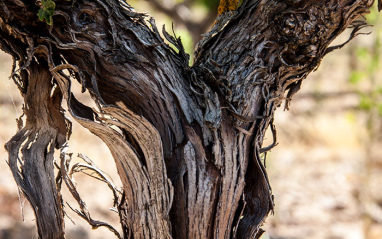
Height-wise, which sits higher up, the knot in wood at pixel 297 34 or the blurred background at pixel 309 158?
the blurred background at pixel 309 158

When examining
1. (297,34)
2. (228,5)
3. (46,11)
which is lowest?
(46,11)

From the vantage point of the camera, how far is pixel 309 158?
19.8 feet

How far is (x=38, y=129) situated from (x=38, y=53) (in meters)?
0.21

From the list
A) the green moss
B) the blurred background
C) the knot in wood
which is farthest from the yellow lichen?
the blurred background

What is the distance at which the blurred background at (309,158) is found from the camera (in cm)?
388

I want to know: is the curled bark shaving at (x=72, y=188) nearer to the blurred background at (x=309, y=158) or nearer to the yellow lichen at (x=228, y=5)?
the yellow lichen at (x=228, y=5)

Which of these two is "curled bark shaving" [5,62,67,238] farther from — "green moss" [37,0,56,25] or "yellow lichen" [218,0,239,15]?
"yellow lichen" [218,0,239,15]

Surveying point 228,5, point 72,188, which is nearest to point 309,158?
point 228,5

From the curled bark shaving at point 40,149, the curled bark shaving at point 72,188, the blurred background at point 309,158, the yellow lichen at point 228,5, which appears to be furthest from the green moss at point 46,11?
the blurred background at point 309,158

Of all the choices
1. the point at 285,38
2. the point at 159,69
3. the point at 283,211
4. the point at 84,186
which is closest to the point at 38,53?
the point at 159,69

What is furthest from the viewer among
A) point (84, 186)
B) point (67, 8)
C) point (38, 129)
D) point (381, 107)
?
point (84, 186)

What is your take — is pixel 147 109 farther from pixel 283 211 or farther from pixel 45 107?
pixel 283 211

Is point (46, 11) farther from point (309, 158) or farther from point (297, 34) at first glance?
point (309, 158)

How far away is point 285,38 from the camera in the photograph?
1.23m
